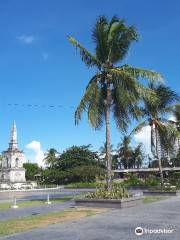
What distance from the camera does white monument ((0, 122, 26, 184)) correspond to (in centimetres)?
7749

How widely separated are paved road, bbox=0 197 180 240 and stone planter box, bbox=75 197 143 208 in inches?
110

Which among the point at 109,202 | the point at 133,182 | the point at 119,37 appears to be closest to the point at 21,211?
the point at 109,202

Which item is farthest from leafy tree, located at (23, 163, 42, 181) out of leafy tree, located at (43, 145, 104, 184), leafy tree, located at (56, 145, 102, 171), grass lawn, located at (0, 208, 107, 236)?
grass lawn, located at (0, 208, 107, 236)

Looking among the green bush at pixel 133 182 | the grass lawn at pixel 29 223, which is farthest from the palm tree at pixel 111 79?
the green bush at pixel 133 182

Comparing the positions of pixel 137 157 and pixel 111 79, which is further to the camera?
pixel 137 157

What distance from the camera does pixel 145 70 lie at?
20.8 meters

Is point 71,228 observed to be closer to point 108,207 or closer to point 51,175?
point 108,207

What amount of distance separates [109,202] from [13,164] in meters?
62.9

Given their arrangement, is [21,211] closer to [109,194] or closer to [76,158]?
[109,194]

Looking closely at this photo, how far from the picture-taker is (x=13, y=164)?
258ft

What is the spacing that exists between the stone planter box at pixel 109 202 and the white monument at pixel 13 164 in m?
59.1

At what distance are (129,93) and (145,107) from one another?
1003cm

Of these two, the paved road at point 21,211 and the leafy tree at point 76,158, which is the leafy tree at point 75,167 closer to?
the leafy tree at point 76,158

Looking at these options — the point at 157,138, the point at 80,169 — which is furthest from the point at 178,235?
the point at 80,169
